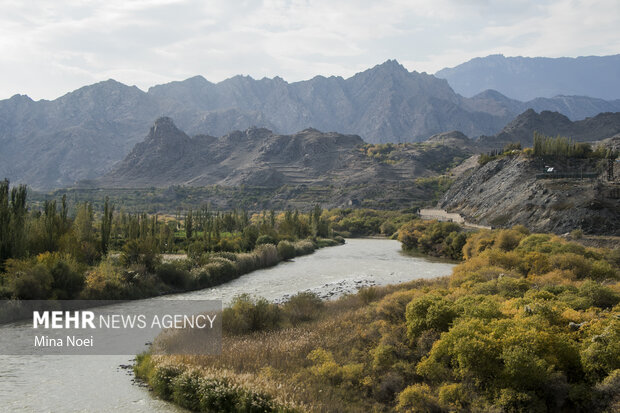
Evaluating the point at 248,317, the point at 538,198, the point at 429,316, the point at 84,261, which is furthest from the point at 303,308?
the point at 538,198

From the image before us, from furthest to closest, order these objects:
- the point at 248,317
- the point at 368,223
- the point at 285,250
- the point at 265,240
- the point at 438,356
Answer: the point at 368,223
the point at 265,240
the point at 285,250
the point at 248,317
the point at 438,356

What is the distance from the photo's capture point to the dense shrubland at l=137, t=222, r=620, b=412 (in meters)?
12.8

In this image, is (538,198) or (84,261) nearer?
(84,261)

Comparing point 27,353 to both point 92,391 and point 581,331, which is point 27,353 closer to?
point 92,391

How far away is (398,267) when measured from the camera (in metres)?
54.8

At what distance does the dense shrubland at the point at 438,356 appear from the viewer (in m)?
12.8

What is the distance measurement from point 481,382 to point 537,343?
1991mm

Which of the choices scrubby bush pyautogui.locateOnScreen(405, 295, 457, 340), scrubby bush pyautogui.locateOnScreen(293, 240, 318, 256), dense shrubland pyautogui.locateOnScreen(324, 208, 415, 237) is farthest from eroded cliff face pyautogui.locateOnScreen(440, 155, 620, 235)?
scrubby bush pyautogui.locateOnScreen(405, 295, 457, 340)

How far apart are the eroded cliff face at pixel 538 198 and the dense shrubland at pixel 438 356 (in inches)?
1929

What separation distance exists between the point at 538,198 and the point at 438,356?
68730 mm

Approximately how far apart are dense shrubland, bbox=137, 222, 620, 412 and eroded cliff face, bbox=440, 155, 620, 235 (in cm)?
4900

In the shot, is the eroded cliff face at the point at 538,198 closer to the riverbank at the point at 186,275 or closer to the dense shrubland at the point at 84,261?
the riverbank at the point at 186,275

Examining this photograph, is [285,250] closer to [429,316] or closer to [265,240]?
[265,240]

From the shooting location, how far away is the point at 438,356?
49.0 ft
